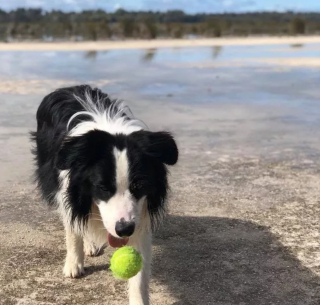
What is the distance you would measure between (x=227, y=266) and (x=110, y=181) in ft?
5.17

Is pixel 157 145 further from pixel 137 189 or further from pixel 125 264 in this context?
pixel 125 264

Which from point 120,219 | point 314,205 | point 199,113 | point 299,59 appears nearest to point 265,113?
point 199,113

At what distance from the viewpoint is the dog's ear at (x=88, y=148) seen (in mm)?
3305

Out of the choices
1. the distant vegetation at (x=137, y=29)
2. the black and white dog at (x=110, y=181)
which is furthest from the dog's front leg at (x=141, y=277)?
the distant vegetation at (x=137, y=29)

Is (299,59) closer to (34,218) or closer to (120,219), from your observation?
(34,218)

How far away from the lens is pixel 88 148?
3307 millimetres

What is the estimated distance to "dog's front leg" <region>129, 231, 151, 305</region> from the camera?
3.62 metres

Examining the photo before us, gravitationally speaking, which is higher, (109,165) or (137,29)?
(137,29)

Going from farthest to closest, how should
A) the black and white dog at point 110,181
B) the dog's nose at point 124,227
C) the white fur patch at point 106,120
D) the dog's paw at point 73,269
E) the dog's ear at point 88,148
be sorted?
the dog's paw at point 73,269, the white fur patch at point 106,120, the dog's ear at point 88,148, the black and white dog at point 110,181, the dog's nose at point 124,227

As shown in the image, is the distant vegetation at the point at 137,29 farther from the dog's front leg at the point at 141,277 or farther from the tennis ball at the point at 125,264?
the tennis ball at the point at 125,264

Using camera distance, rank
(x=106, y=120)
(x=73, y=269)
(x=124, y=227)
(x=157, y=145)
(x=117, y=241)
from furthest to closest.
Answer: (x=73, y=269)
(x=106, y=120)
(x=117, y=241)
(x=157, y=145)
(x=124, y=227)

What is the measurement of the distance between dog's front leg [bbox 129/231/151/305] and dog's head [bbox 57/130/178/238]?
0.74 feet

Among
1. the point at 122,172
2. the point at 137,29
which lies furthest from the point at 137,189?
the point at 137,29

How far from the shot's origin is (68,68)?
20.0 metres
